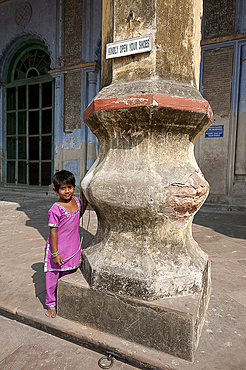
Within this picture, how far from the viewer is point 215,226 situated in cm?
378

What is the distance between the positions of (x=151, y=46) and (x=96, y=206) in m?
0.83

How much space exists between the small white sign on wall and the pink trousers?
3.99 ft

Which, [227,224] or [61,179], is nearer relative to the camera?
[61,179]

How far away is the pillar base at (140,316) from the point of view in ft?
3.51

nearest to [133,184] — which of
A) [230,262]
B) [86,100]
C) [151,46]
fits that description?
[151,46]

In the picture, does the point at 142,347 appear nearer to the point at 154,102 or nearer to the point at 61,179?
the point at 61,179

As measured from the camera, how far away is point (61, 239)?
4.81 ft

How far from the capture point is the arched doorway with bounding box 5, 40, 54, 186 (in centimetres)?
820

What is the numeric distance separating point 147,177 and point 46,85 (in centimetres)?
799

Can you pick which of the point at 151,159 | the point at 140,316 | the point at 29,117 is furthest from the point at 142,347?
the point at 29,117

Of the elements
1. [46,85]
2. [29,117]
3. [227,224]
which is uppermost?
[46,85]

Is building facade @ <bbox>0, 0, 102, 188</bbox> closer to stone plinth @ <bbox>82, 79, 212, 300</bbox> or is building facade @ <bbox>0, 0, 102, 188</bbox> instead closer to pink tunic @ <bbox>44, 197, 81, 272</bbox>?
pink tunic @ <bbox>44, 197, 81, 272</bbox>

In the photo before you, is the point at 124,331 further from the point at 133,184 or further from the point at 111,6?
the point at 111,6

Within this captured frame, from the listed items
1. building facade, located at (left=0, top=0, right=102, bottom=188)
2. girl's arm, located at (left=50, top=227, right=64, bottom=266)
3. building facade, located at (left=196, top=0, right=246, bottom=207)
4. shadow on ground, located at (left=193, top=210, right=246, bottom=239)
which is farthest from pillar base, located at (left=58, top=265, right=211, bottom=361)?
building facade, located at (left=0, top=0, right=102, bottom=188)
